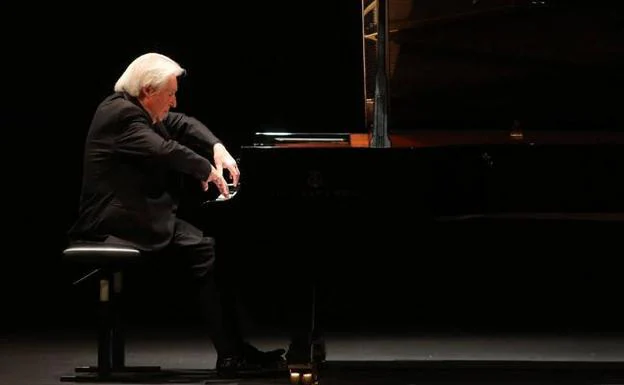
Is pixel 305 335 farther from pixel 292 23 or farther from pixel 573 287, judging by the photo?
pixel 292 23

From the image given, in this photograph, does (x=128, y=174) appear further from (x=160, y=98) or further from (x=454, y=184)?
(x=454, y=184)

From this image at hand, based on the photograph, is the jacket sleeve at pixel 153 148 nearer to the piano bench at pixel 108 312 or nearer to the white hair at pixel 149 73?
the white hair at pixel 149 73

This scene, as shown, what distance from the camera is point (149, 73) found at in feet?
13.9

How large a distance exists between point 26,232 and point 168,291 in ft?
2.50

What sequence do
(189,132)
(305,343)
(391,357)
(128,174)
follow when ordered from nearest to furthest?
(305,343), (128,174), (189,132), (391,357)

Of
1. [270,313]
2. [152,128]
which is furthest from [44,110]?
[152,128]

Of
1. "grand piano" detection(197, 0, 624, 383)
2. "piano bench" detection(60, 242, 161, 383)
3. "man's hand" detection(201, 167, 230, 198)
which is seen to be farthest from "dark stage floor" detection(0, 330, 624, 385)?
"man's hand" detection(201, 167, 230, 198)

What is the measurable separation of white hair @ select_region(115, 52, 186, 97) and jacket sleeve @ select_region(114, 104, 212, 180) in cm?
10

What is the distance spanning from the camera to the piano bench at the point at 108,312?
4.16 metres

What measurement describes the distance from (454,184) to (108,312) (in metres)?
1.23

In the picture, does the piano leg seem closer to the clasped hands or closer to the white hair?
the clasped hands

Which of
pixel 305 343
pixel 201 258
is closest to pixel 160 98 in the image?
pixel 201 258

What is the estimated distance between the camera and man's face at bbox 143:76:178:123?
4.25 m

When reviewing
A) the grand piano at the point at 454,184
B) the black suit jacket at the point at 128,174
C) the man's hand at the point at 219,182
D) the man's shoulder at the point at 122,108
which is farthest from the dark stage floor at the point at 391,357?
the man's shoulder at the point at 122,108
